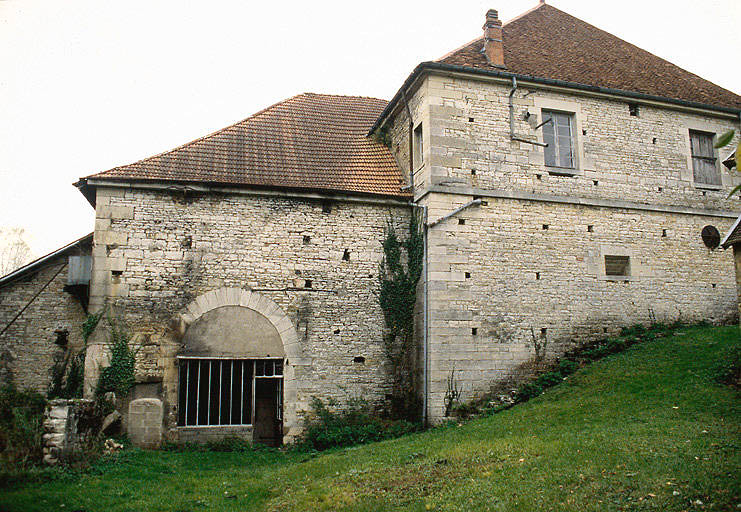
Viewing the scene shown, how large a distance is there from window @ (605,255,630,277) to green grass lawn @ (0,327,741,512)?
110 inches

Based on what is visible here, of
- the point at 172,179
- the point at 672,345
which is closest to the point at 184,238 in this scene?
the point at 172,179

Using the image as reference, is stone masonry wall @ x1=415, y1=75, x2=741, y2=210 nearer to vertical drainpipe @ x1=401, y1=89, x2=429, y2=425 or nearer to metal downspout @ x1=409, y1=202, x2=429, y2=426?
vertical drainpipe @ x1=401, y1=89, x2=429, y2=425

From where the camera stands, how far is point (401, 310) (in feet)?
40.6

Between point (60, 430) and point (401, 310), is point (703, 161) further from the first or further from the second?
point (60, 430)

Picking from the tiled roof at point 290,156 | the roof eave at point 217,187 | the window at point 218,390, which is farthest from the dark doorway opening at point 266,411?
the tiled roof at point 290,156

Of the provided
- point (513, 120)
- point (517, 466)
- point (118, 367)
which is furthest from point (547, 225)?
point (118, 367)

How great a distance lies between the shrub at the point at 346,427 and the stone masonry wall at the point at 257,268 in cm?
27

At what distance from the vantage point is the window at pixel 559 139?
1335 centimetres

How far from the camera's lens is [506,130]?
511 inches

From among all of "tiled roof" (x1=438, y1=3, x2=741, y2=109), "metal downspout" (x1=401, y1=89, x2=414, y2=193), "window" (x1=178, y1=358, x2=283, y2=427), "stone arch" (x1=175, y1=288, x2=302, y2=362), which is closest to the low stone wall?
"window" (x1=178, y1=358, x2=283, y2=427)

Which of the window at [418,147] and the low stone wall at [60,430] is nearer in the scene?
Result: the low stone wall at [60,430]

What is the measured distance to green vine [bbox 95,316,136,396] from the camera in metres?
10.8

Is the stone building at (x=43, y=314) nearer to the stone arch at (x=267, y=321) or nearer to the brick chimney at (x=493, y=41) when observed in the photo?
the stone arch at (x=267, y=321)

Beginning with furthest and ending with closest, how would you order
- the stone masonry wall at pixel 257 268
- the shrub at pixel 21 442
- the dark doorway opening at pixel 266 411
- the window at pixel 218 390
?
the dark doorway opening at pixel 266 411 < the stone masonry wall at pixel 257 268 < the window at pixel 218 390 < the shrub at pixel 21 442
